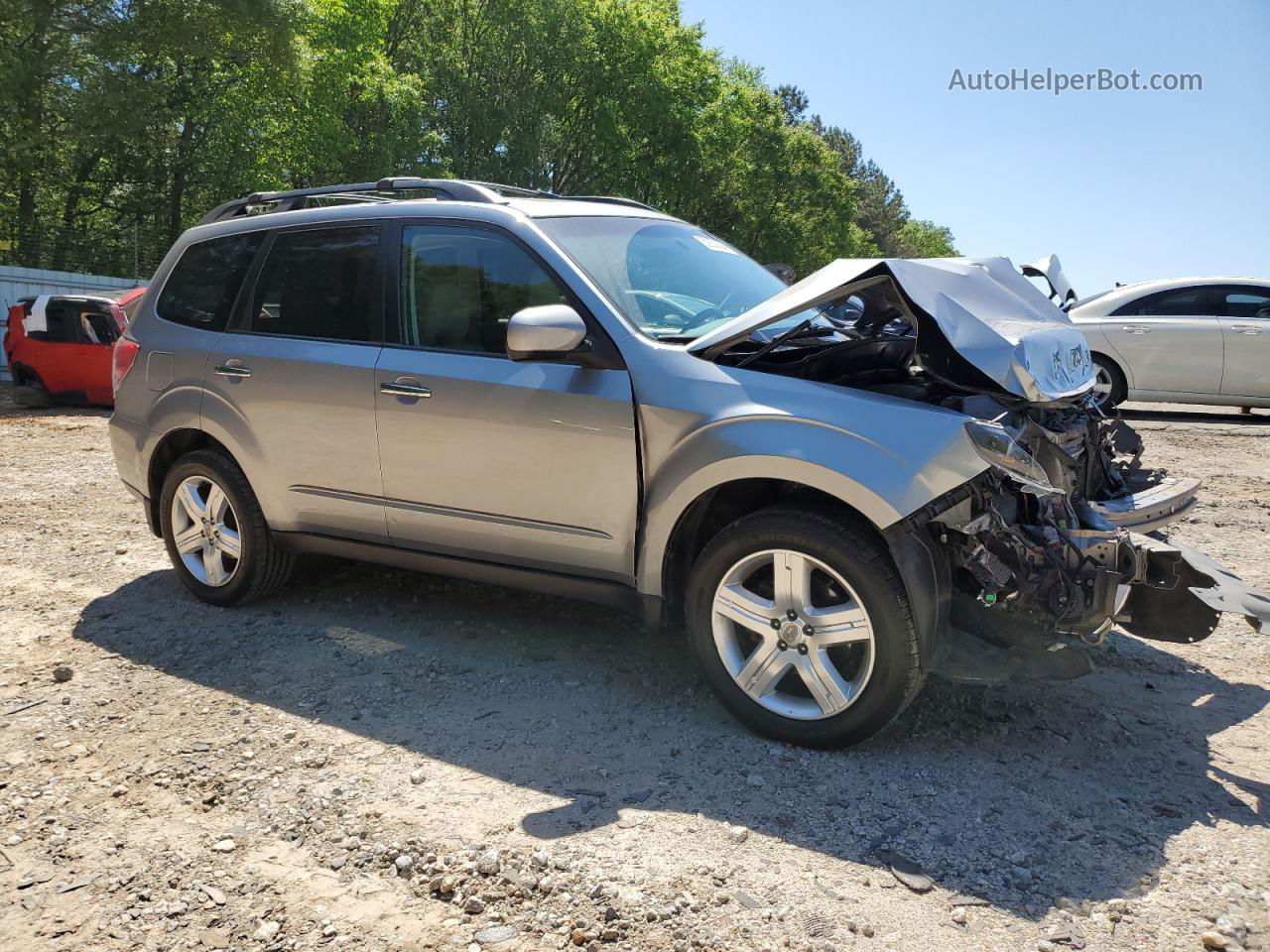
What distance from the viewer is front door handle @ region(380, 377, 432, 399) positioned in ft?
14.2

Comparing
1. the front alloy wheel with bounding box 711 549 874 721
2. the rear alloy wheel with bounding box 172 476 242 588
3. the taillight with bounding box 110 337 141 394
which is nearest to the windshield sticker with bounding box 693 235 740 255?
the front alloy wheel with bounding box 711 549 874 721

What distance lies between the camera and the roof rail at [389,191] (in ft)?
15.3

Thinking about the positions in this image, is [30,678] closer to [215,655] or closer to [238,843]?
[215,655]

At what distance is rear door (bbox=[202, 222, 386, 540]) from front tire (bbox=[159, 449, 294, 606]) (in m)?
0.13

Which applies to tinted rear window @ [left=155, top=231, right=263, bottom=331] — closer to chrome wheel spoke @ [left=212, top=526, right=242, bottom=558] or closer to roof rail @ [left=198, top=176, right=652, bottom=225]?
roof rail @ [left=198, top=176, right=652, bottom=225]

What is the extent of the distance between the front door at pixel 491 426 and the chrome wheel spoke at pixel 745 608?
1.44 ft

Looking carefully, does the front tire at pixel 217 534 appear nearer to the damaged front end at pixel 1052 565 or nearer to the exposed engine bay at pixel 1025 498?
the exposed engine bay at pixel 1025 498

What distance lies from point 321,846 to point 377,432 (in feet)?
6.28

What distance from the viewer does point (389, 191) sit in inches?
197

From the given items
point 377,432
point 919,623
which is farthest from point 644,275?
point 919,623

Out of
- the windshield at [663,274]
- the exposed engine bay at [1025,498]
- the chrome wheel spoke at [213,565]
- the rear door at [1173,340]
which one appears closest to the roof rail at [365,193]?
the windshield at [663,274]

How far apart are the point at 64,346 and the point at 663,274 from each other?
12023mm

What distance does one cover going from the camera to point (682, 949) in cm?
257

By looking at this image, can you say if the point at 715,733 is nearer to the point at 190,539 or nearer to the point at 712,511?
the point at 712,511
